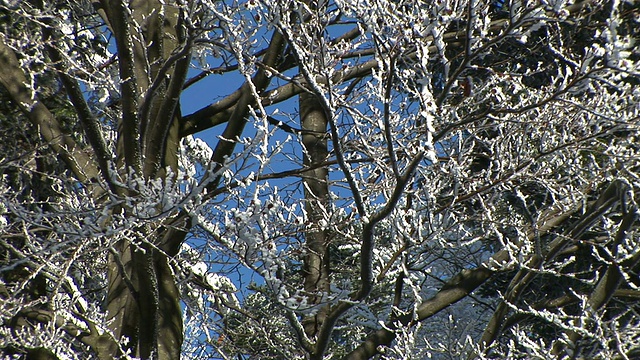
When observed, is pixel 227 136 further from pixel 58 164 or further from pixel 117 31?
pixel 58 164

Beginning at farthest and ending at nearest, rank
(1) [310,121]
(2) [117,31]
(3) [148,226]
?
(1) [310,121], (3) [148,226], (2) [117,31]

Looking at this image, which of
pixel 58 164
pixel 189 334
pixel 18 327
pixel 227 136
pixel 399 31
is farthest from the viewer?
pixel 189 334

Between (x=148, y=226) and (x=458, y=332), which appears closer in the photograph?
(x=148, y=226)

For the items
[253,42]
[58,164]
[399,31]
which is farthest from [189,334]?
[399,31]

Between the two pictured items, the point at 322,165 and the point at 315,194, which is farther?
the point at 315,194

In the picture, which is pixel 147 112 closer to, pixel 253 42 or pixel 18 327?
pixel 253 42

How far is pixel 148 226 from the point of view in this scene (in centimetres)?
459

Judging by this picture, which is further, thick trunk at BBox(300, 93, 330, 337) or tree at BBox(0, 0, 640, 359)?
thick trunk at BBox(300, 93, 330, 337)

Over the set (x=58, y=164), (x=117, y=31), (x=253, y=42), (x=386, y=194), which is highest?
(x=58, y=164)

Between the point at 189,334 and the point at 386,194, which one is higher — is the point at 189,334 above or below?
above

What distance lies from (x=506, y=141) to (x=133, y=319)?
3.16 metres

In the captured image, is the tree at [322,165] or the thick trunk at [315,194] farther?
the thick trunk at [315,194]

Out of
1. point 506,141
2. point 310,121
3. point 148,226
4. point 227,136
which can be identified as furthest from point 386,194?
point 310,121

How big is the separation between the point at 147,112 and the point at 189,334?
4623 mm
